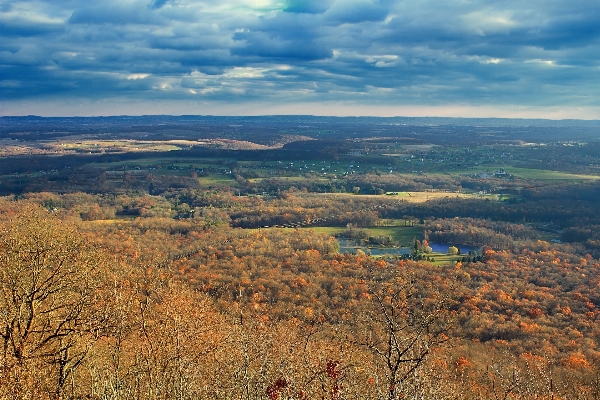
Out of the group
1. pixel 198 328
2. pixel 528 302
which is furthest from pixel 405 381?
pixel 528 302

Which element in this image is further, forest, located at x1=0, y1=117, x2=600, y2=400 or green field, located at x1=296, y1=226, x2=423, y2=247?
green field, located at x1=296, y1=226, x2=423, y2=247

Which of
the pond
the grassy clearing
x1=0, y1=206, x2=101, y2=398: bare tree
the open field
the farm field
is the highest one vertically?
x1=0, y1=206, x2=101, y2=398: bare tree

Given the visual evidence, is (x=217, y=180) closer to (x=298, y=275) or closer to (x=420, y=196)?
(x=420, y=196)

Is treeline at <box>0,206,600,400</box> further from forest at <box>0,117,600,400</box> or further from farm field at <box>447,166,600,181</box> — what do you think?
farm field at <box>447,166,600,181</box>

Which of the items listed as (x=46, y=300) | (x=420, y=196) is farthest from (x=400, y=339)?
(x=420, y=196)

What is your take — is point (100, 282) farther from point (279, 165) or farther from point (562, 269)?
point (279, 165)

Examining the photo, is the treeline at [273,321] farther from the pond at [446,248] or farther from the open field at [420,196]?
the open field at [420,196]

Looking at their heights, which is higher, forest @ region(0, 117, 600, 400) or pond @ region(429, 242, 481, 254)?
forest @ region(0, 117, 600, 400)

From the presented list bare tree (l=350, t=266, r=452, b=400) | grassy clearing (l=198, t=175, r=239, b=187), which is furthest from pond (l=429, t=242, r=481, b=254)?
grassy clearing (l=198, t=175, r=239, b=187)
